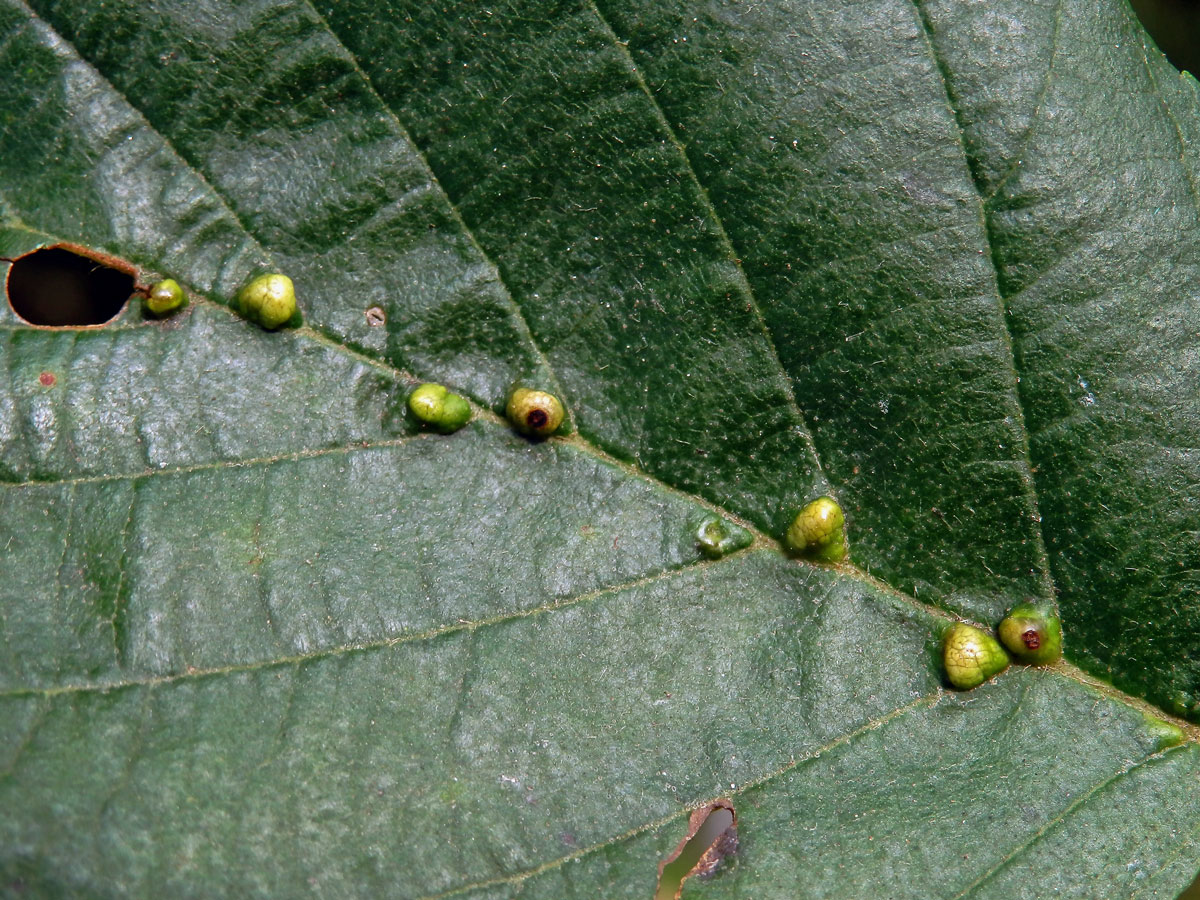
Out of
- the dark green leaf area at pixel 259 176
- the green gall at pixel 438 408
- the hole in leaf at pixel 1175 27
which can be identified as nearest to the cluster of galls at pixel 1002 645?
the dark green leaf area at pixel 259 176

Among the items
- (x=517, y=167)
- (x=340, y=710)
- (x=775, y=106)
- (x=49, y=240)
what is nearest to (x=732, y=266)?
(x=775, y=106)

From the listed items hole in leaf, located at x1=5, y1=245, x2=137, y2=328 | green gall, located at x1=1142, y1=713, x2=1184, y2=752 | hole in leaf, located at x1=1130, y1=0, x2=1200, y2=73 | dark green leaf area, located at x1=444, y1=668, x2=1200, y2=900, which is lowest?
dark green leaf area, located at x1=444, y1=668, x2=1200, y2=900

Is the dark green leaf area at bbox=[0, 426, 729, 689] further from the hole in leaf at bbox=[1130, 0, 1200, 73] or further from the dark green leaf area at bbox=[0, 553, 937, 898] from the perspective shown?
the hole in leaf at bbox=[1130, 0, 1200, 73]

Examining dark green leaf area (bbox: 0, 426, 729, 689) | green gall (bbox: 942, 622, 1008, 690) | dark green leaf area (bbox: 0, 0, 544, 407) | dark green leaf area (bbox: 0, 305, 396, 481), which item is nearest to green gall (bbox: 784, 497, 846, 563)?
dark green leaf area (bbox: 0, 426, 729, 689)

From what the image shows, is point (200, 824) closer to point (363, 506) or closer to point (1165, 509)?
point (363, 506)

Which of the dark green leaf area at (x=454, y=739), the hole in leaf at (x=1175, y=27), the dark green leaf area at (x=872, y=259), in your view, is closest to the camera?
the dark green leaf area at (x=454, y=739)

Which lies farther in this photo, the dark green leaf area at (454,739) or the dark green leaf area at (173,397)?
the dark green leaf area at (173,397)

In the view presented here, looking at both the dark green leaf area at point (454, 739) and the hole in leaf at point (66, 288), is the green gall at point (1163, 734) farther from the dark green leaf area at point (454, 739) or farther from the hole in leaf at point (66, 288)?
the hole in leaf at point (66, 288)
